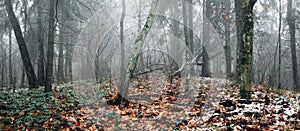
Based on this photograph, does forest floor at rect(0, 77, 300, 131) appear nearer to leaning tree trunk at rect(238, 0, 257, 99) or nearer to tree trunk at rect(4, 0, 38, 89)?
leaning tree trunk at rect(238, 0, 257, 99)

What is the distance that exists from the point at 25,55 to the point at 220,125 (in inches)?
369

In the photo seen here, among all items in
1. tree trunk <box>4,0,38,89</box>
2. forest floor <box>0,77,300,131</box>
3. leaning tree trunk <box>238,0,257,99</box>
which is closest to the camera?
forest floor <box>0,77,300,131</box>

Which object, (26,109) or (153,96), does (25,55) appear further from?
(153,96)

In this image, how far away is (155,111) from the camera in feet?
24.4

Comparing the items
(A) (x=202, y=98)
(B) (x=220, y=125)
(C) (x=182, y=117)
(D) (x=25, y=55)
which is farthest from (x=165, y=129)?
(D) (x=25, y=55)

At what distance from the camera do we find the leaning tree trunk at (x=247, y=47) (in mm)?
7078

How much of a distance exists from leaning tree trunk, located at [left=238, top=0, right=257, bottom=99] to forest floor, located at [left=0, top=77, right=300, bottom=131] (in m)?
0.46

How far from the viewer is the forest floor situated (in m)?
5.75

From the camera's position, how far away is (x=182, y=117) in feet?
22.5

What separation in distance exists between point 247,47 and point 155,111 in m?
2.96

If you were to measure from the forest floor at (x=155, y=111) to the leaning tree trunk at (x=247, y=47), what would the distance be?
46cm

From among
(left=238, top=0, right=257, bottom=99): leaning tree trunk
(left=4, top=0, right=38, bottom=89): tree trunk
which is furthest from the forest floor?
(left=4, top=0, right=38, bottom=89): tree trunk

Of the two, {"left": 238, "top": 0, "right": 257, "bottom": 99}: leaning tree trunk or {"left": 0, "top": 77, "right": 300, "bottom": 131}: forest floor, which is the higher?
{"left": 238, "top": 0, "right": 257, "bottom": 99}: leaning tree trunk

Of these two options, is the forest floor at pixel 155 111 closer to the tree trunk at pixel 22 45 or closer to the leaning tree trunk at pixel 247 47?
the leaning tree trunk at pixel 247 47
